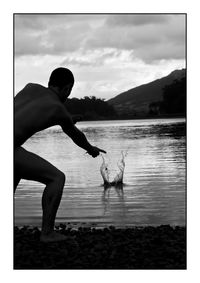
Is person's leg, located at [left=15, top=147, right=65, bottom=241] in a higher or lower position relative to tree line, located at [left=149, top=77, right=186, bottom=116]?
lower

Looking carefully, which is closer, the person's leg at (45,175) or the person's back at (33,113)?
the person's back at (33,113)

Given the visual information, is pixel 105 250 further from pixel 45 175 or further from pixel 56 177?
pixel 45 175

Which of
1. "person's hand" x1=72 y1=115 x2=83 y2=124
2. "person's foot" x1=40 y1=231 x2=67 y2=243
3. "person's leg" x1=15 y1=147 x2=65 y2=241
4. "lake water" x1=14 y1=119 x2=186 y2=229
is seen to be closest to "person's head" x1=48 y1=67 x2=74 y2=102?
"person's hand" x1=72 y1=115 x2=83 y2=124

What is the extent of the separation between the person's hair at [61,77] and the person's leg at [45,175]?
0.94 m

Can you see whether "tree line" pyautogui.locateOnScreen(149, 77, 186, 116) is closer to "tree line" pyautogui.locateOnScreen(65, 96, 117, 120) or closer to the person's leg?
"tree line" pyautogui.locateOnScreen(65, 96, 117, 120)

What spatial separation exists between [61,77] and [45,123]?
2.17ft

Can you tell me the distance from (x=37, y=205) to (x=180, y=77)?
3758 mm

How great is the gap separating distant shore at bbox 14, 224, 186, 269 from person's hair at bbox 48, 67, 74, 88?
2.07 meters

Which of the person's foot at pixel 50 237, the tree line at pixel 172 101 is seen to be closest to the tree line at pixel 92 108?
the tree line at pixel 172 101

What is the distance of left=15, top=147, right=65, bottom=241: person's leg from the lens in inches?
357

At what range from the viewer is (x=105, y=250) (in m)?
9.41

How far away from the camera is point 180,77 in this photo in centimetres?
1118

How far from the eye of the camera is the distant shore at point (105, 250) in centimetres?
898

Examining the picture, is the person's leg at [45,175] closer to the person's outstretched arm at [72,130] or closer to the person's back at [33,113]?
the person's back at [33,113]
